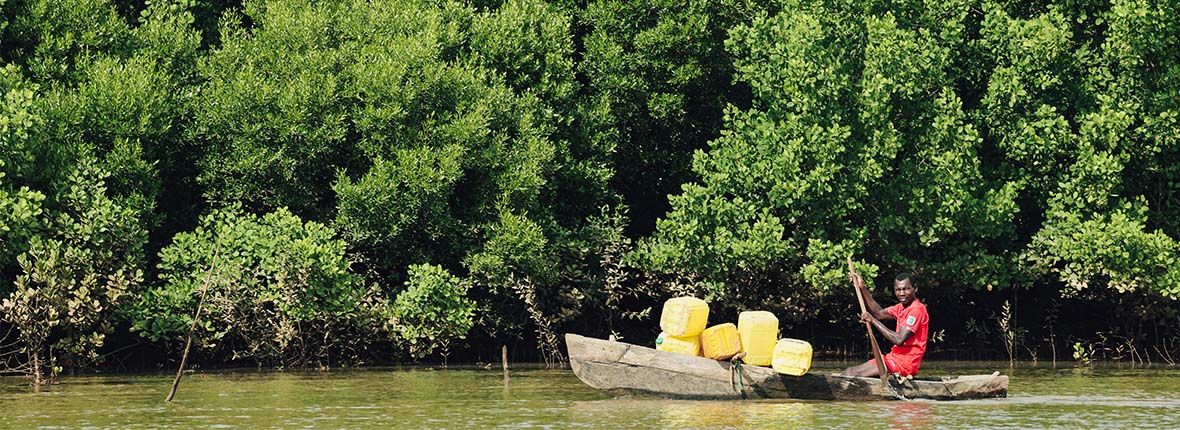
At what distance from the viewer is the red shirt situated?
21.8 m

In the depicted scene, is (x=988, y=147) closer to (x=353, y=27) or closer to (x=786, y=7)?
(x=786, y=7)

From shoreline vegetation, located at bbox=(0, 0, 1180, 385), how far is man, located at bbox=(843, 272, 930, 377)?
748 centimetres

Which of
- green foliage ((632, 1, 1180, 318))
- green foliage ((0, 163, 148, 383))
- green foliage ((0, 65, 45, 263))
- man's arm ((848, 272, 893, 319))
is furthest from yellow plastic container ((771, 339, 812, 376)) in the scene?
green foliage ((0, 65, 45, 263))

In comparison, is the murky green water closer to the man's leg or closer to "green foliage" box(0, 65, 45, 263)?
the man's leg

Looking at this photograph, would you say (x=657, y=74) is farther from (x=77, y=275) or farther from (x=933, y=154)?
(x=77, y=275)

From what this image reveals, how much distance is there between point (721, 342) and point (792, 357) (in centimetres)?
94

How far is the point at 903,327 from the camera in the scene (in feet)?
71.6

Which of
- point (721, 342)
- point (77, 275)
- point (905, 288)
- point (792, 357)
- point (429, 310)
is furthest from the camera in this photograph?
point (429, 310)

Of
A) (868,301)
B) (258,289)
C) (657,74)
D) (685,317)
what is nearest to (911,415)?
(868,301)

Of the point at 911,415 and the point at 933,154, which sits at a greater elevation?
the point at 933,154

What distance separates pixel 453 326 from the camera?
2953cm

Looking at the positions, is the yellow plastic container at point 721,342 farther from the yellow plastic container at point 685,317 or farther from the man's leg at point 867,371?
the man's leg at point 867,371

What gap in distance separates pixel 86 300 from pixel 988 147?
16.4 meters

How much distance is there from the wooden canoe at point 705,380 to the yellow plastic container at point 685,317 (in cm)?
33
